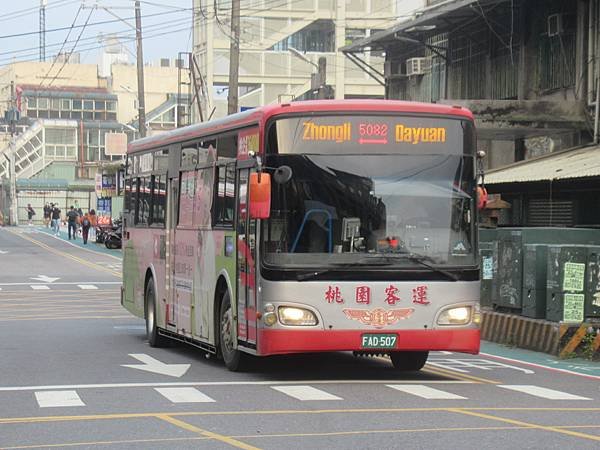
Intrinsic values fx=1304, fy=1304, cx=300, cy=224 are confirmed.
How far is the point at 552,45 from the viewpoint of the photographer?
2902 centimetres

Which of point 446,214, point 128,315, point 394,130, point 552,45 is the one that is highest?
point 552,45

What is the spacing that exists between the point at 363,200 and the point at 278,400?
2.55 m

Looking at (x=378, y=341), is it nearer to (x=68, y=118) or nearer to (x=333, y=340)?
(x=333, y=340)

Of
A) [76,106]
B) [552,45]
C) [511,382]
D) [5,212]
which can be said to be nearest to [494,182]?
[552,45]

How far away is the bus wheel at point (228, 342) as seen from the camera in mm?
15031

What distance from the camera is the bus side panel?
1869 cm

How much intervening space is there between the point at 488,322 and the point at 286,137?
7699 mm

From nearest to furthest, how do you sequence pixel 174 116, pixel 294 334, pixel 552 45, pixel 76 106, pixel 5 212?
pixel 294 334, pixel 552 45, pixel 5 212, pixel 174 116, pixel 76 106

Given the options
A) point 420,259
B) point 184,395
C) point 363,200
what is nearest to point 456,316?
point 420,259

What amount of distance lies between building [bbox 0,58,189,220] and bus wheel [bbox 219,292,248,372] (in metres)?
85.3

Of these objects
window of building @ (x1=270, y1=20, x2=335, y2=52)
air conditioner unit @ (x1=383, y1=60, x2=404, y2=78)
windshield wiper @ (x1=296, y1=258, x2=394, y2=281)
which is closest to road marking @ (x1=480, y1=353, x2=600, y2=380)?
windshield wiper @ (x1=296, y1=258, x2=394, y2=281)

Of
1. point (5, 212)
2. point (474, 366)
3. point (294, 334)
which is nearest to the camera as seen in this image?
point (294, 334)

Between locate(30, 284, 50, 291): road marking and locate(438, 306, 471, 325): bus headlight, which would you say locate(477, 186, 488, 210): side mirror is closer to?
locate(438, 306, 471, 325): bus headlight

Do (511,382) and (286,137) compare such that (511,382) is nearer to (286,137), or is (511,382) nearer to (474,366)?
(474,366)
